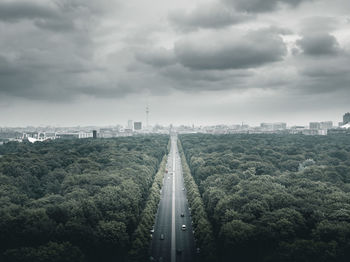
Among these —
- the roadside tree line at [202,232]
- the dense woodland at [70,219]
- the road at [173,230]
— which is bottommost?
the road at [173,230]

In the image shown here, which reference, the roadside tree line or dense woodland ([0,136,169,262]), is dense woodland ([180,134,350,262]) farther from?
dense woodland ([0,136,169,262])

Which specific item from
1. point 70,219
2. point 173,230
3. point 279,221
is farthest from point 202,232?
point 70,219

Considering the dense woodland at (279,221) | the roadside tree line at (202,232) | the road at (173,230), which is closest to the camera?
the dense woodland at (279,221)

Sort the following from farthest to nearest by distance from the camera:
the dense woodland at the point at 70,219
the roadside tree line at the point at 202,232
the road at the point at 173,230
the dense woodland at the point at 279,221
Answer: the road at the point at 173,230
the roadside tree line at the point at 202,232
the dense woodland at the point at 70,219
the dense woodland at the point at 279,221

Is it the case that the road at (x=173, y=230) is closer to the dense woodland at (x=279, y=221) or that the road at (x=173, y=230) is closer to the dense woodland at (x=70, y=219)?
the dense woodland at (x=70, y=219)

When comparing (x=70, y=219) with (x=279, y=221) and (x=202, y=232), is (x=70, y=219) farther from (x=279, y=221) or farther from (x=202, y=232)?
(x=279, y=221)

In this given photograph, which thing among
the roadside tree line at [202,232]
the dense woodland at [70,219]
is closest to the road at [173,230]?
the roadside tree line at [202,232]

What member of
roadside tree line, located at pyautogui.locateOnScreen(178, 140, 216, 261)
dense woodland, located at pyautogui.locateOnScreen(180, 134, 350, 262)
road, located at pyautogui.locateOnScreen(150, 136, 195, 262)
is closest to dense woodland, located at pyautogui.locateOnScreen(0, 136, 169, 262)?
road, located at pyautogui.locateOnScreen(150, 136, 195, 262)

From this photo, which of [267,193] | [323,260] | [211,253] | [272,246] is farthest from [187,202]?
[323,260]

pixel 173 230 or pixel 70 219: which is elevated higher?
pixel 70 219

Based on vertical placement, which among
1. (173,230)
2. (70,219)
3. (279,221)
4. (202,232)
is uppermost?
(279,221)
